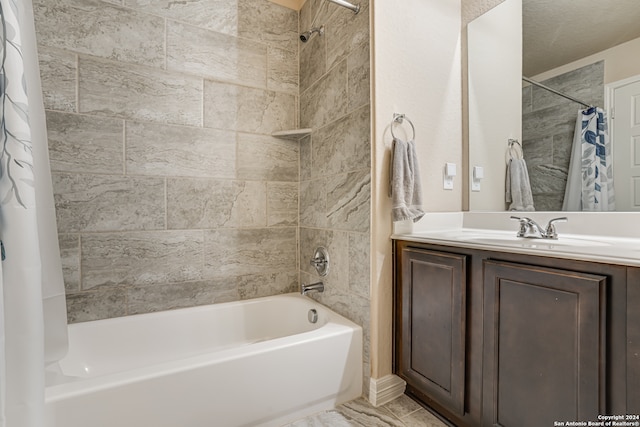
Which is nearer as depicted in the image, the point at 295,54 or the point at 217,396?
the point at 217,396

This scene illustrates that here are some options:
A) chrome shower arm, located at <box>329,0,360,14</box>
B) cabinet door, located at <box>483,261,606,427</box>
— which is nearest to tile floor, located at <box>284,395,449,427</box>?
cabinet door, located at <box>483,261,606,427</box>

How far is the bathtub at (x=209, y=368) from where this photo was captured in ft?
3.48

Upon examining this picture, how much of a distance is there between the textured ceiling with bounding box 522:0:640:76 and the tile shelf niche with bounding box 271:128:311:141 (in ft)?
4.24

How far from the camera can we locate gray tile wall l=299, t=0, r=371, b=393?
1.56 meters

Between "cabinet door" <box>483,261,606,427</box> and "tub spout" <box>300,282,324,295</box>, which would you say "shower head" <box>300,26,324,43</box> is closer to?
"tub spout" <box>300,282,324,295</box>

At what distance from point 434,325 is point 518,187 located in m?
0.93

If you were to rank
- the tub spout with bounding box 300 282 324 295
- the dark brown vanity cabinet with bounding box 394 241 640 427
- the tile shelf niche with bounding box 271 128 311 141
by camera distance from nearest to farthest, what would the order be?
the dark brown vanity cabinet with bounding box 394 241 640 427 → the tub spout with bounding box 300 282 324 295 → the tile shelf niche with bounding box 271 128 311 141

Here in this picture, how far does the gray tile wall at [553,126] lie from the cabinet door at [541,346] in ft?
2.33

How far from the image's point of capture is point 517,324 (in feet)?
3.36

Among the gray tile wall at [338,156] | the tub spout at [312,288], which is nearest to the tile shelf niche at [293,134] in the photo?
the gray tile wall at [338,156]

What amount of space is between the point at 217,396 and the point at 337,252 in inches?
36.4

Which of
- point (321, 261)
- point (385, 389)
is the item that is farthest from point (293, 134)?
point (385, 389)

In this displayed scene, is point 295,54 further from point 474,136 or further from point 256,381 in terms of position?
point 256,381

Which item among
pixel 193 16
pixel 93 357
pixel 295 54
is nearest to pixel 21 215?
pixel 93 357
